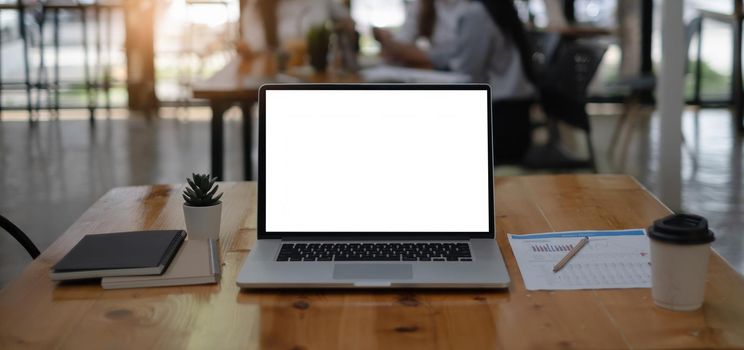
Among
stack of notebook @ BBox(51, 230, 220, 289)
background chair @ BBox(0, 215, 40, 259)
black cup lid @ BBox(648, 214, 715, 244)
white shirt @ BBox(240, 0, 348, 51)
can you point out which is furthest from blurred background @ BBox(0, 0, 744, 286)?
black cup lid @ BBox(648, 214, 715, 244)

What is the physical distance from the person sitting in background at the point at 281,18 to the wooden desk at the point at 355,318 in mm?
4173

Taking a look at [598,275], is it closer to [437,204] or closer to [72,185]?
[437,204]

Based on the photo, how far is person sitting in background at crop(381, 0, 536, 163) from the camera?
4398 millimetres

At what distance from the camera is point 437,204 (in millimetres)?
1564

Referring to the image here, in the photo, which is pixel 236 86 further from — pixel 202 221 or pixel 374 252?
pixel 374 252

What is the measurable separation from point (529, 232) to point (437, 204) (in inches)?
8.1

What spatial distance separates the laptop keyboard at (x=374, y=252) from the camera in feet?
4.83

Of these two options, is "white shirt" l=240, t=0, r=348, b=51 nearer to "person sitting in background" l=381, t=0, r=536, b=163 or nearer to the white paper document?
"person sitting in background" l=381, t=0, r=536, b=163

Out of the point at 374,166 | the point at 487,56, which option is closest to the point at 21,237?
the point at 374,166

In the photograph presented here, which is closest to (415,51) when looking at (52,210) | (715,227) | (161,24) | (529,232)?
(715,227)

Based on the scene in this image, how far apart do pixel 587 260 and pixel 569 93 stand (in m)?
3.08

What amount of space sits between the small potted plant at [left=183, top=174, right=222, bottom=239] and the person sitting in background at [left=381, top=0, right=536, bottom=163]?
2850 millimetres

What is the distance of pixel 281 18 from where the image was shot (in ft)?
19.7

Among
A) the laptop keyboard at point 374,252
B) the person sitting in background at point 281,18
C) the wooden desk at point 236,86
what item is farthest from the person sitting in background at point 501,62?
the laptop keyboard at point 374,252
